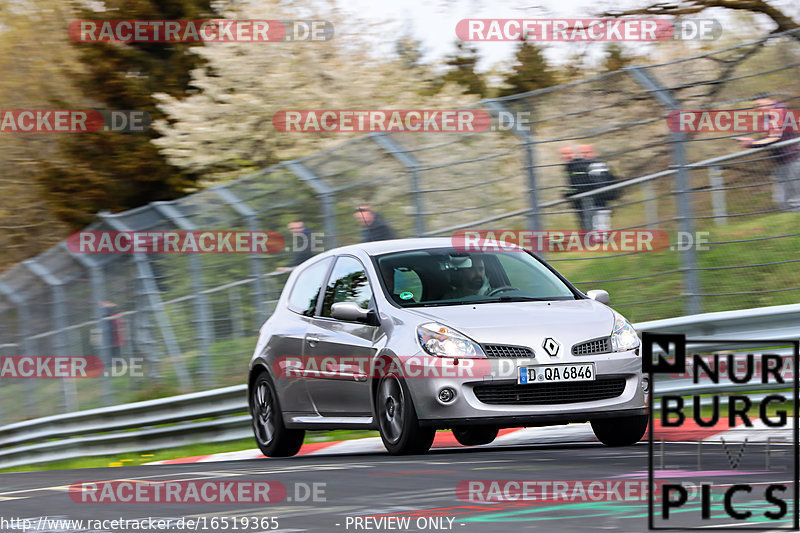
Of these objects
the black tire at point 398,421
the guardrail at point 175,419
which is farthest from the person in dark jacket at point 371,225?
the black tire at point 398,421

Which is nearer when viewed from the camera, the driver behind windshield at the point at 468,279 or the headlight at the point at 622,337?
the headlight at the point at 622,337

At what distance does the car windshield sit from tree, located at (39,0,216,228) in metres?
21.2

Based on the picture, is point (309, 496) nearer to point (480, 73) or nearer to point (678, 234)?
point (678, 234)

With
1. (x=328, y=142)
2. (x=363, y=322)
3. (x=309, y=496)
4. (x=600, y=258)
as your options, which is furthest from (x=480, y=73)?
(x=309, y=496)

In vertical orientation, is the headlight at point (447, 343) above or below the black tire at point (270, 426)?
above

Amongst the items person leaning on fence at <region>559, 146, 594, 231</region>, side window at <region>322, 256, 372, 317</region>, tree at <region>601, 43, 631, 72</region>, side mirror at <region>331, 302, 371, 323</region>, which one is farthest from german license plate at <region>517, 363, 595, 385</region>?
tree at <region>601, 43, 631, 72</region>

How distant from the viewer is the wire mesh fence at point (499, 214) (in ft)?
36.6

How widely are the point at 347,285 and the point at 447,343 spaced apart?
171 centimetres

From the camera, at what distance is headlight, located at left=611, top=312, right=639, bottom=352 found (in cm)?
917

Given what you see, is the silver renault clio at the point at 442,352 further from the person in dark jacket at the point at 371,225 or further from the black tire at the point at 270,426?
the person in dark jacket at the point at 371,225

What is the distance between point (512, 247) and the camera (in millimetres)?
10656

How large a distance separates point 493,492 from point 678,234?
492cm

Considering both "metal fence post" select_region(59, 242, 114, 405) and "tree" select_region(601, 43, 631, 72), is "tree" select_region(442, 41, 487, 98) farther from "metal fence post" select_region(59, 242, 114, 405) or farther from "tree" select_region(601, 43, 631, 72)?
"metal fence post" select_region(59, 242, 114, 405)

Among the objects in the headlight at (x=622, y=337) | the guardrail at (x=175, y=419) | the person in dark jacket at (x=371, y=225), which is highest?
the person in dark jacket at (x=371, y=225)
